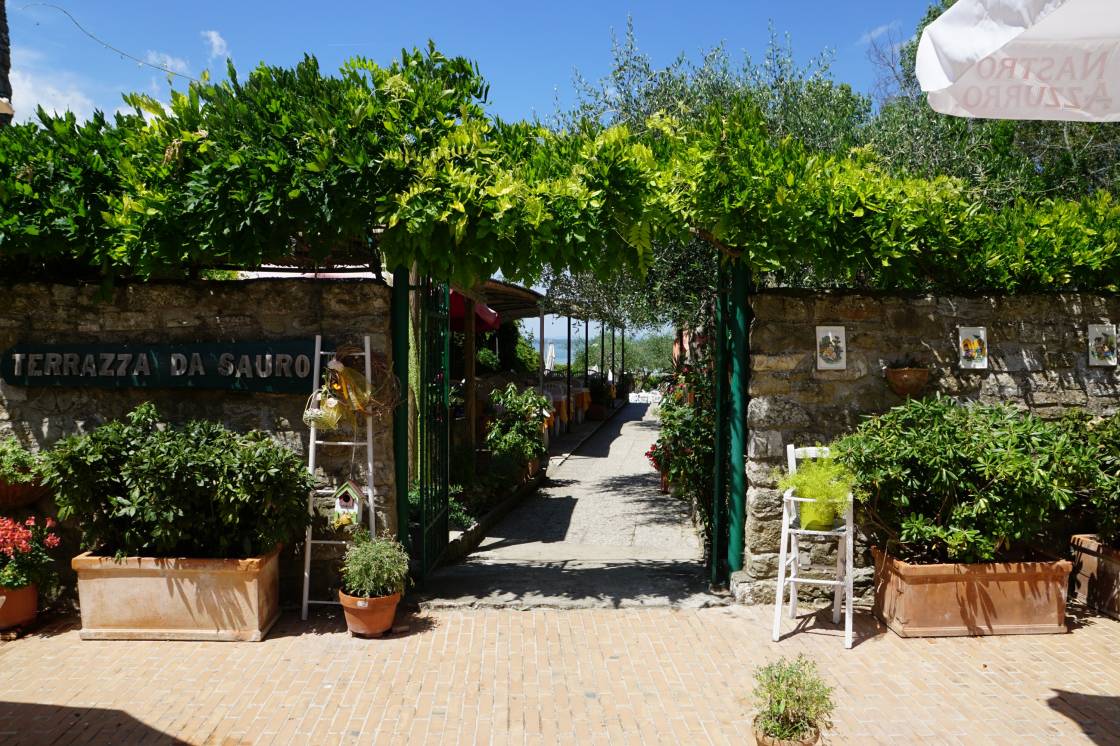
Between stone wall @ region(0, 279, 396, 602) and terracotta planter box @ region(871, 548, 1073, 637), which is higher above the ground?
stone wall @ region(0, 279, 396, 602)

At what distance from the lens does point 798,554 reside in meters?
5.09

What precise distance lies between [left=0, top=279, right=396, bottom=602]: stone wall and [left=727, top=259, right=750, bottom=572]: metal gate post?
2488mm

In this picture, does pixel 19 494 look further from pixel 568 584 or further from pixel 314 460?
pixel 568 584

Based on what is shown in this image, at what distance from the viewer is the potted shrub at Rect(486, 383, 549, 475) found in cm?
949

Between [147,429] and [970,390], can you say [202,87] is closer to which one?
[147,429]

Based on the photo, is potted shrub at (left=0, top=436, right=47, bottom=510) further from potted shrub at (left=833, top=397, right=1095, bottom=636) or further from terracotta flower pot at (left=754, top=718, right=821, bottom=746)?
potted shrub at (left=833, top=397, right=1095, bottom=636)

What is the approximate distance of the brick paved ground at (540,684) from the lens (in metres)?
3.67

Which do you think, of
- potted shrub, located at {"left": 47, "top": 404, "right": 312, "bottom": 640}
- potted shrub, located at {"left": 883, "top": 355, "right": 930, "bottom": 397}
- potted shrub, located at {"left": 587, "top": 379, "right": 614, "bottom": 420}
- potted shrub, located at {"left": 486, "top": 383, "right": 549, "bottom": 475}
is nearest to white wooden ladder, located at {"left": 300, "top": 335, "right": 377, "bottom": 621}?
potted shrub, located at {"left": 47, "top": 404, "right": 312, "bottom": 640}

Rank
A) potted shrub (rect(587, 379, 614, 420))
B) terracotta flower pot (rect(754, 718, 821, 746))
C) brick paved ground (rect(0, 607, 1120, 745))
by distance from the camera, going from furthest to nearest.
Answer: potted shrub (rect(587, 379, 614, 420)), brick paved ground (rect(0, 607, 1120, 745)), terracotta flower pot (rect(754, 718, 821, 746))

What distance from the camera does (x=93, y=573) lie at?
4.71 metres

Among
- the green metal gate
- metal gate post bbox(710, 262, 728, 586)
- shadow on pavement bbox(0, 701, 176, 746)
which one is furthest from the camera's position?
the green metal gate

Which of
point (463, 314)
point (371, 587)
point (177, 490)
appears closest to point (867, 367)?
point (371, 587)

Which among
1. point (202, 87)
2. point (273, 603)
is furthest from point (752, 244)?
point (273, 603)

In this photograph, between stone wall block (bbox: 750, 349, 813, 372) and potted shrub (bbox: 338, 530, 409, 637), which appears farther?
stone wall block (bbox: 750, 349, 813, 372)
